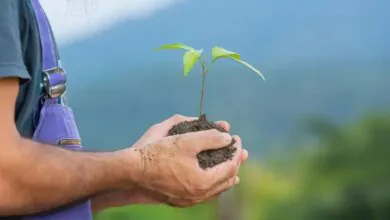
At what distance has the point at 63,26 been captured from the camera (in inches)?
75.6

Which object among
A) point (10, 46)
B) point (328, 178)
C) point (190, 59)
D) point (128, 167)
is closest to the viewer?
point (10, 46)

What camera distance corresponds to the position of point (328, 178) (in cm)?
184

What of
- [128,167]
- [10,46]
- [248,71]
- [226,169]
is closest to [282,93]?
[248,71]

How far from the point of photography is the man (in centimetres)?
101

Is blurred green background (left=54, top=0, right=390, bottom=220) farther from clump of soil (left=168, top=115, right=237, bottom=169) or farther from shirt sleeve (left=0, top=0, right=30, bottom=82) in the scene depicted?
shirt sleeve (left=0, top=0, right=30, bottom=82)

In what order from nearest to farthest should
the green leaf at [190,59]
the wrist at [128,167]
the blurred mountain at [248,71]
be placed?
the wrist at [128,167] → the green leaf at [190,59] → the blurred mountain at [248,71]

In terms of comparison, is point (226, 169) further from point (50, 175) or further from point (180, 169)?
point (50, 175)

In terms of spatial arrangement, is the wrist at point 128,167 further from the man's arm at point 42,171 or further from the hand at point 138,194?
the hand at point 138,194

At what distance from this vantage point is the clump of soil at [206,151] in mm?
1162

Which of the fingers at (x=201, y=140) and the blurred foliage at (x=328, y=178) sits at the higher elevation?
the fingers at (x=201, y=140)

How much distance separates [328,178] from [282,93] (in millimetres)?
229

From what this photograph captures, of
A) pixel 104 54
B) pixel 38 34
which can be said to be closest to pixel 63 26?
pixel 104 54

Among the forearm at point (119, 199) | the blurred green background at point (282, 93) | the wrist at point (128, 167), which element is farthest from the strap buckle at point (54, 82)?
the blurred green background at point (282, 93)

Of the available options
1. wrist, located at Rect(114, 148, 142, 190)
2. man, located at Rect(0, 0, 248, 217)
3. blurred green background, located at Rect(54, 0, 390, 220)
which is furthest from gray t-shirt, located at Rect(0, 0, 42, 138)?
blurred green background, located at Rect(54, 0, 390, 220)
